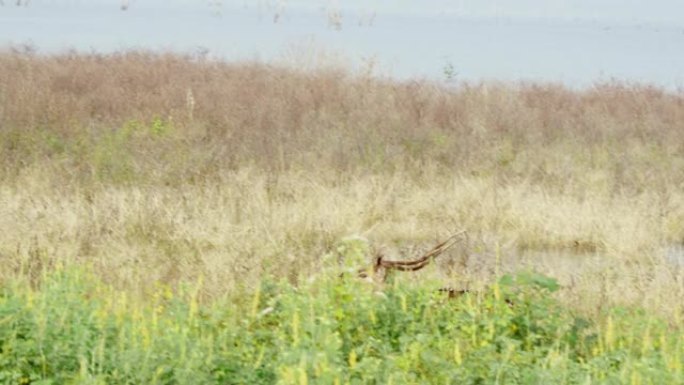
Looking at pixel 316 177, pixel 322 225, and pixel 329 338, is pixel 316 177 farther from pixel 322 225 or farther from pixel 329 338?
pixel 329 338

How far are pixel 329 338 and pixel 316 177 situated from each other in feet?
19.6

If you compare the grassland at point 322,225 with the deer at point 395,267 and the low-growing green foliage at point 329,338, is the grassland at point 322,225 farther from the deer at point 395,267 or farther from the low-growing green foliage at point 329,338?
the deer at point 395,267

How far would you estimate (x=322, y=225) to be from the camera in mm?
9156

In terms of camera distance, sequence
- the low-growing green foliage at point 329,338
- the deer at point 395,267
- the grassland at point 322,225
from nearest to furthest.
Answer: the low-growing green foliage at point 329,338 < the grassland at point 322,225 < the deer at point 395,267

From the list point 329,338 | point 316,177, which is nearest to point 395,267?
point 329,338

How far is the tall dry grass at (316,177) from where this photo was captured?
323 inches

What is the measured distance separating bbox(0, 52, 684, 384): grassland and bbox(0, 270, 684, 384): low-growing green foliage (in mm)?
19

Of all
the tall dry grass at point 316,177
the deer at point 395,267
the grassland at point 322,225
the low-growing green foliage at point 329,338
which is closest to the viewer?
the low-growing green foliage at point 329,338

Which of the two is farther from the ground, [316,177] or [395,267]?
[395,267]

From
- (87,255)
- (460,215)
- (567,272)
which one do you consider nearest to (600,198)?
(460,215)

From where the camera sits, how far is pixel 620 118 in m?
15.9

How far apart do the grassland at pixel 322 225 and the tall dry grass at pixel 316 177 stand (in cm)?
3

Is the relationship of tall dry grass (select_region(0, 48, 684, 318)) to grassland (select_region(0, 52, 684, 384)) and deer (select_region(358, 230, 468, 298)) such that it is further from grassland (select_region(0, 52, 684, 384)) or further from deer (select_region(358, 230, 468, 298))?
deer (select_region(358, 230, 468, 298))

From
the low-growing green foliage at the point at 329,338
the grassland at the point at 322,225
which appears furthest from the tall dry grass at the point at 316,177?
the low-growing green foliage at the point at 329,338
